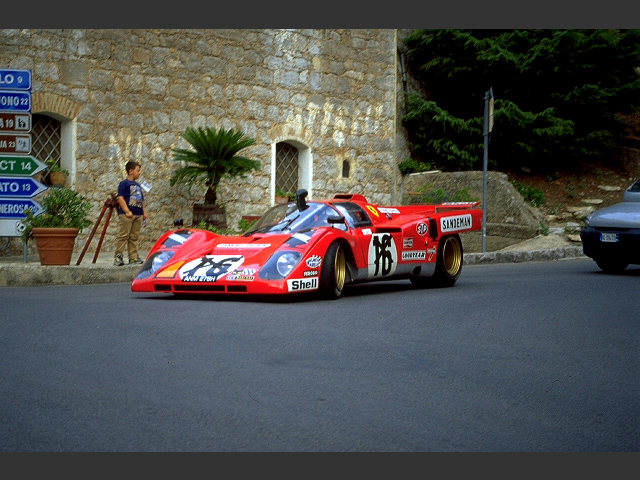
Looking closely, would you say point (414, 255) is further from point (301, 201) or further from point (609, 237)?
point (609, 237)

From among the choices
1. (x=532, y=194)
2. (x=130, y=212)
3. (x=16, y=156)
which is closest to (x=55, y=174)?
(x=130, y=212)

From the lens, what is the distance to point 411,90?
949 inches

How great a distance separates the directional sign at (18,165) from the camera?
13.8 meters

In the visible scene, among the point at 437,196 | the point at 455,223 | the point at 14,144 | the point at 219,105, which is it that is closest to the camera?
the point at 455,223

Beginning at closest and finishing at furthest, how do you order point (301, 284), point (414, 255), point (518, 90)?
point (301, 284), point (414, 255), point (518, 90)

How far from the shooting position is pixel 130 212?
47.8ft

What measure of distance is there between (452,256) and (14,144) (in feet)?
20.7

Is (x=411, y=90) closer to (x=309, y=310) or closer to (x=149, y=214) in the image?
(x=149, y=214)

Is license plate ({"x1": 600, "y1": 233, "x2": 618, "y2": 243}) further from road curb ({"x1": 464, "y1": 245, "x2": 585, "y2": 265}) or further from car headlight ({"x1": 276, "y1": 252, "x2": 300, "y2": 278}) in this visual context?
car headlight ({"x1": 276, "y1": 252, "x2": 300, "y2": 278})

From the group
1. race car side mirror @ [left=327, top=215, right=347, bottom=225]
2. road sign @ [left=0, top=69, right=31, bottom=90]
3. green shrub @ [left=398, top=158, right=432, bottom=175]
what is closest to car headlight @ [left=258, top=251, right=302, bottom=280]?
race car side mirror @ [left=327, top=215, right=347, bottom=225]

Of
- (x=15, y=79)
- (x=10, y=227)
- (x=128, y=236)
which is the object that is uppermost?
(x=15, y=79)

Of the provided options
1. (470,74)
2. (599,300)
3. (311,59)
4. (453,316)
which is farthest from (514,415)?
(470,74)

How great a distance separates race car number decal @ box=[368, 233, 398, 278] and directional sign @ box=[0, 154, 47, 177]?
17.9 feet

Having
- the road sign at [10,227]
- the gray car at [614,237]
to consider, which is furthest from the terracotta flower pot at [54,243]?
the gray car at [614,237]
